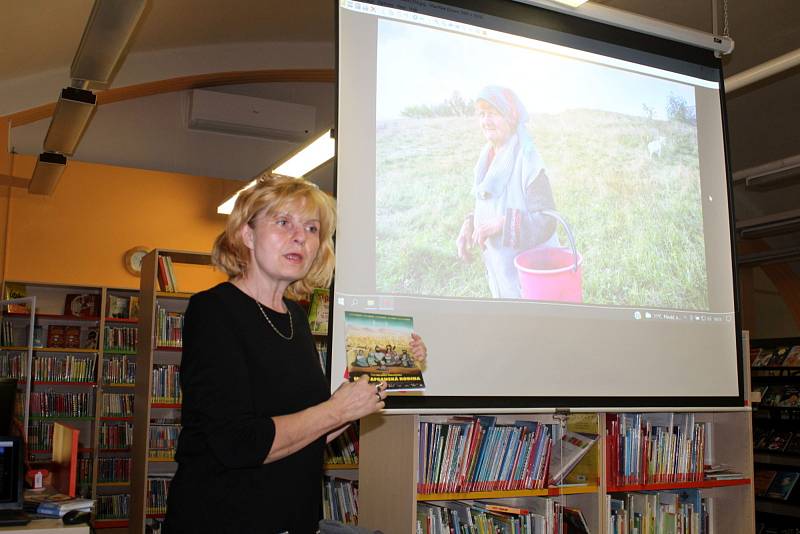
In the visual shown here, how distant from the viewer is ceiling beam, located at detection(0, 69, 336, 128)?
7430 millimetres

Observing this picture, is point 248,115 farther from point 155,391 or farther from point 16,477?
→ point 16,477

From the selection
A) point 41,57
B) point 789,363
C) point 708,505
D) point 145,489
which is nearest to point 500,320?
point 708,505

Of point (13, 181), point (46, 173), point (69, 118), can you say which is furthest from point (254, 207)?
point (13, 181)

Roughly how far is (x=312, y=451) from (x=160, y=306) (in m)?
4.42

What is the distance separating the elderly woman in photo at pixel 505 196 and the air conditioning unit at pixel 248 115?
252 inches

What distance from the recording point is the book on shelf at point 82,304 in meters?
7.83

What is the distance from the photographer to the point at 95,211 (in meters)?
8.50

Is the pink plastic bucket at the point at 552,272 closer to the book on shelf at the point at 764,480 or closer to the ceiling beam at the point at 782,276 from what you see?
the book on shelf at the point at 764,480

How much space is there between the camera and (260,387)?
72.9 inches

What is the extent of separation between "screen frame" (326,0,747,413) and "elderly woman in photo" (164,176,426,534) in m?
0.57

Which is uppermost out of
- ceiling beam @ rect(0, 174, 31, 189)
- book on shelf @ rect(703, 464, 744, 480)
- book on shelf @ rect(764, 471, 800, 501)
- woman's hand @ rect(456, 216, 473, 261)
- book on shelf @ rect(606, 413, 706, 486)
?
ceiling beam @ rect(0, 174, 31, 189)

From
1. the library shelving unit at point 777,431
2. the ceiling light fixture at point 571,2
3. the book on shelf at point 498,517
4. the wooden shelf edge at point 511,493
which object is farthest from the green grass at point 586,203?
the library shelving unit at point 777,431

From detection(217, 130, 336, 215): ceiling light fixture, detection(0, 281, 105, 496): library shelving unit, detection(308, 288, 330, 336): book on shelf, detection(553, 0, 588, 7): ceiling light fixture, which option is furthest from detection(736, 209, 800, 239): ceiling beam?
detection(0, 281, 105, 496): library shelving unit

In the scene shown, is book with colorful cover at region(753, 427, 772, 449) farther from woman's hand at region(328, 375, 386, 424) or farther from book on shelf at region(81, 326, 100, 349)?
woman's hand at region(328, 375, 386, 424)
